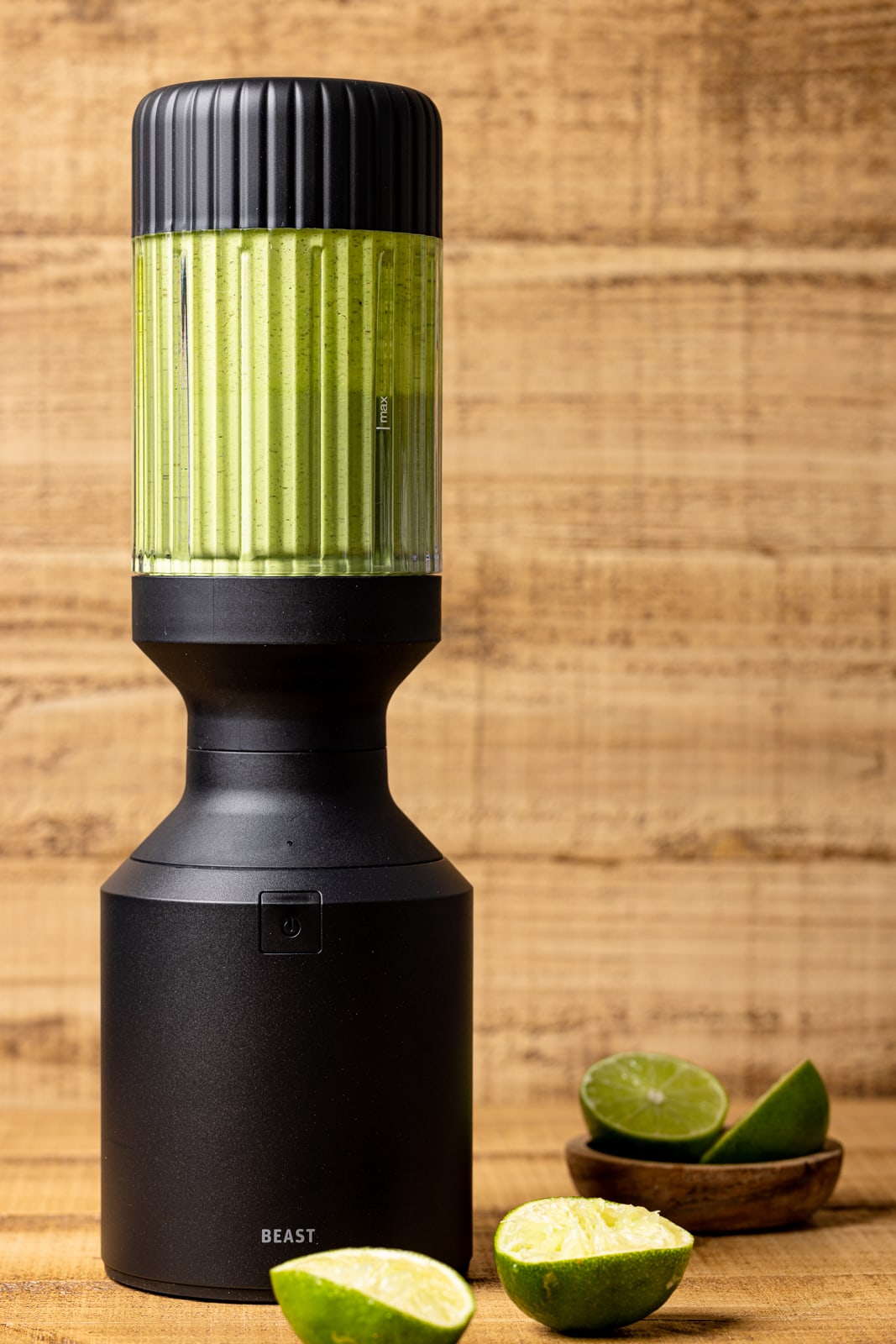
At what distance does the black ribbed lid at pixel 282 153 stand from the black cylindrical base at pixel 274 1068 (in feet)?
0.86

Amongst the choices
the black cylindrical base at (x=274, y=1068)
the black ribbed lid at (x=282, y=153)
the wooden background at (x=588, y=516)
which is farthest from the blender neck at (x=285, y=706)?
the wooden background at (x=588, y=516)

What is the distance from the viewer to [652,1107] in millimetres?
944

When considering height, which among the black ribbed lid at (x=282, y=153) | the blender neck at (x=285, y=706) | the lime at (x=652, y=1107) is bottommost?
the lime at (x=652, y=1107)

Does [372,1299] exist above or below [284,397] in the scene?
below

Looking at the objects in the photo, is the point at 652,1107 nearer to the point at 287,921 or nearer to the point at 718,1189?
the point at 718,1189

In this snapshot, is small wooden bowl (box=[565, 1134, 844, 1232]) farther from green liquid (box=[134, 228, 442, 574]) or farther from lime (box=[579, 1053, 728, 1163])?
green liquid (box=[134, 228, 442, 574])

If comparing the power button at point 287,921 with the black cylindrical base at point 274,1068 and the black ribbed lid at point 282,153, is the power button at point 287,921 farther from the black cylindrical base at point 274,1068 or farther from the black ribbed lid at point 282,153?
the black ribbed lid at point 282,153

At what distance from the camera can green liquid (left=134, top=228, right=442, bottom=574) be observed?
778 millimetres

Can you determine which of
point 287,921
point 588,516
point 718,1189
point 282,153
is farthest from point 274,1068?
point 588,516

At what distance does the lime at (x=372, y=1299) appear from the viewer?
0.69m

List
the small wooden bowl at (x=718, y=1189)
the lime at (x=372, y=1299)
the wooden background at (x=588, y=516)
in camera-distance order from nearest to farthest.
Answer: the lime at (x=372, y=1299) → the small wooden bowl at (x=718, y=1189) → the wooden background at (x=588, y=516)

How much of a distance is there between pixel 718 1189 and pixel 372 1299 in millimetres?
250

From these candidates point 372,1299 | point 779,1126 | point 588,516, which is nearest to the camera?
point 372,1299

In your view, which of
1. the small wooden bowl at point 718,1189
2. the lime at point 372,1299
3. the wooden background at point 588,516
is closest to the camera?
the lime at point 372,1299
